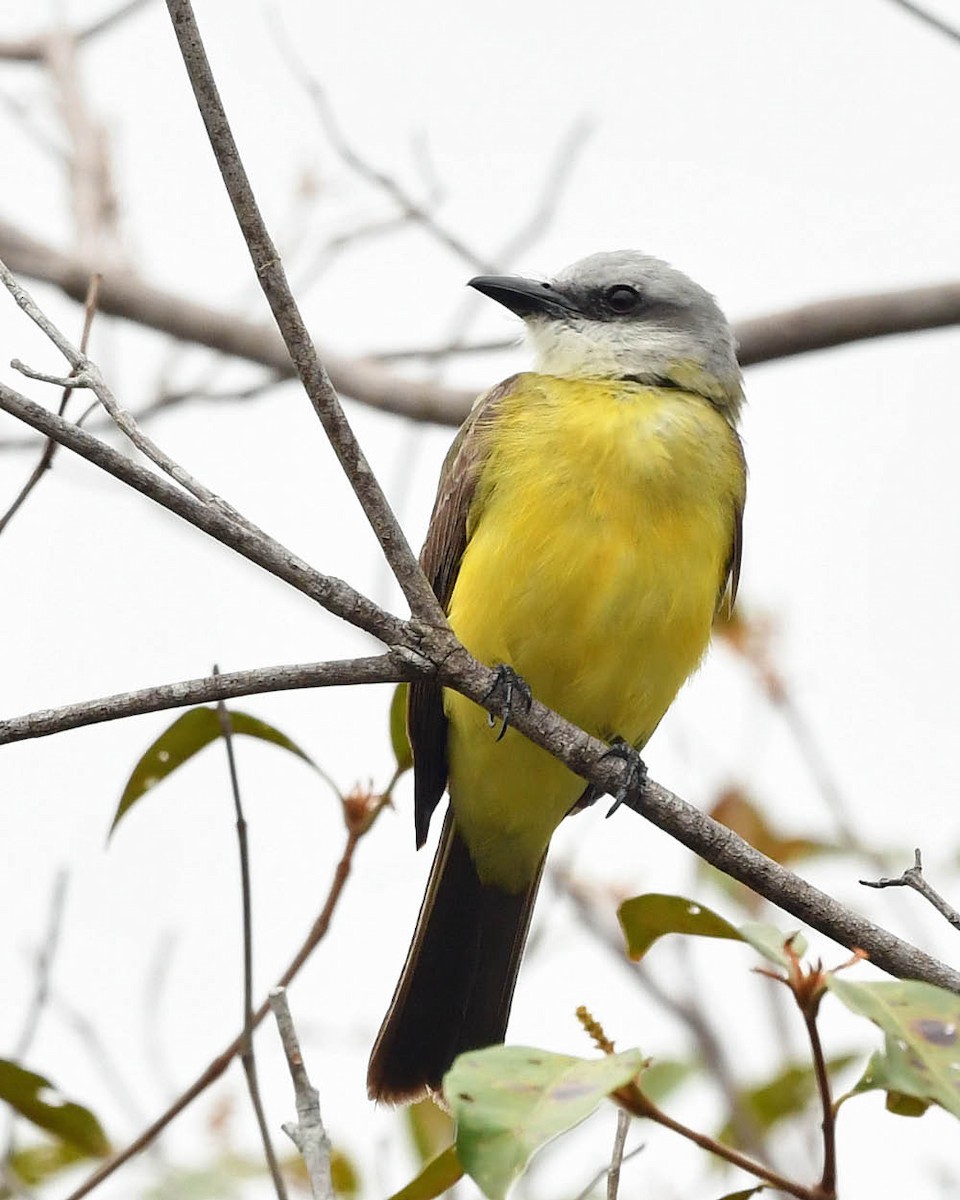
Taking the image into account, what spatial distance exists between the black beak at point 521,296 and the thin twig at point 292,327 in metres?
2.23

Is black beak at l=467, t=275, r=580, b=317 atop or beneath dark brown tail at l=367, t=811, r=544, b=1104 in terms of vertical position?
atop

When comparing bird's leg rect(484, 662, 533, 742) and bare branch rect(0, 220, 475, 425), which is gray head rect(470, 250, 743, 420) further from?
bird's leg rect(484, 662, 533, 742)

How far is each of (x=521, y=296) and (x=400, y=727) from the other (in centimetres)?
178

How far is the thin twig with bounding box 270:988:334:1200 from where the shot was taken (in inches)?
97.0

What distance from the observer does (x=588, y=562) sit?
414cm

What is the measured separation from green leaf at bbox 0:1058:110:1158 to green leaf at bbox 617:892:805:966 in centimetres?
117

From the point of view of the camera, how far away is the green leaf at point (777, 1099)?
399 centimetres

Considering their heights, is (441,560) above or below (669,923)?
above

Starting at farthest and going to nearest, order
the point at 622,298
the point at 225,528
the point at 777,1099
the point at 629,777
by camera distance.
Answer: the point at 622,298 < the point at 777,1099 < the point at 629,777 < the point at 225,528

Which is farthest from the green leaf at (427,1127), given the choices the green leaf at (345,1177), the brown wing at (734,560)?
the brown wing at (734,560)

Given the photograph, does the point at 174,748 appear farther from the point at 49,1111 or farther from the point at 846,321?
the point at 846,321

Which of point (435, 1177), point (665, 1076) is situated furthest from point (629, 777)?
point (435, 1177)

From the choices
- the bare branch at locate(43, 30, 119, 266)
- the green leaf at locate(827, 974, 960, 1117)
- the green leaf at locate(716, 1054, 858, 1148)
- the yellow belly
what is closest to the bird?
the yellow belly

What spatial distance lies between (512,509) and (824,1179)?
7.86ft
